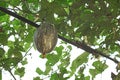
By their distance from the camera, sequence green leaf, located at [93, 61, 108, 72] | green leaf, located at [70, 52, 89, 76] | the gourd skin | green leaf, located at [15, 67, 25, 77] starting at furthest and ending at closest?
green leaf, located at [15, 67, 25, 77]
green leaf, located at [93, 61, 108, 72]
green leaf, located at [70, 52, 89, 76]
the gourd skin

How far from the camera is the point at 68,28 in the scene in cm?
334

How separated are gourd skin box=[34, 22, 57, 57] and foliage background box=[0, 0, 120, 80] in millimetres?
89

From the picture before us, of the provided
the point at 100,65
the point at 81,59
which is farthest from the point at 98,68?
the point at 81,59

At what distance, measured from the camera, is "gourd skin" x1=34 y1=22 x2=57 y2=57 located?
3002mm

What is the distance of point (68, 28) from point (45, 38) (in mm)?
381

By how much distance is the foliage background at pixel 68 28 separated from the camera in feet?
9.93

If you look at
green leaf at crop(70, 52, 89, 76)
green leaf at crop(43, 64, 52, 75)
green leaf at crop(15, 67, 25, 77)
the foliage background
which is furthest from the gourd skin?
green leaf at crop(15, 67, 25, 77)

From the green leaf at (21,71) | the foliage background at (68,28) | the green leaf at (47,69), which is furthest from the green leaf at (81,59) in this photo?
the green leaf at (21,71)

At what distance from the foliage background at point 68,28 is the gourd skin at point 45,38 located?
89 mm

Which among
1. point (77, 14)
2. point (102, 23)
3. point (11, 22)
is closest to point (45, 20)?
point (77, 14)

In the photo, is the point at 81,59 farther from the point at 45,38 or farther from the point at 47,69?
the point at 45,38

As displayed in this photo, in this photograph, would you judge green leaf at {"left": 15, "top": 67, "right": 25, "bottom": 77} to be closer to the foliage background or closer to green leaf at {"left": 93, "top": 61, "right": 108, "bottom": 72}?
the foliage background

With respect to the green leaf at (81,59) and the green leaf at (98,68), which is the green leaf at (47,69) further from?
the green leaf at (98,68)

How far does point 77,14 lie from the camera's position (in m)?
3.09
